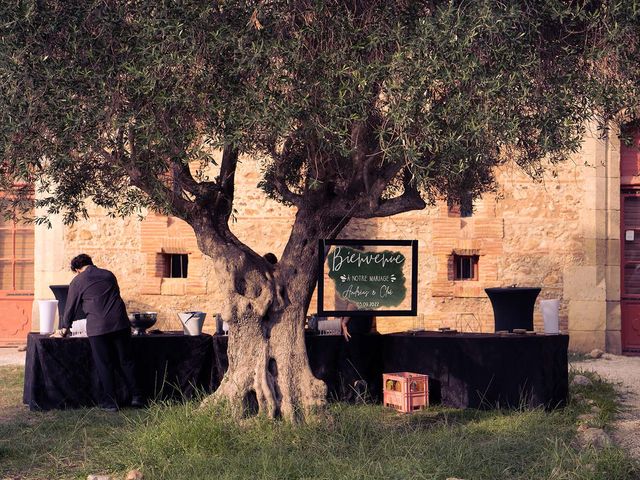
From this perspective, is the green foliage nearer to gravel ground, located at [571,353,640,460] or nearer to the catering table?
gravel ground, located at [571,353,640,460]

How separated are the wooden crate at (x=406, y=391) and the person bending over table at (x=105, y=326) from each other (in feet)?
7.05

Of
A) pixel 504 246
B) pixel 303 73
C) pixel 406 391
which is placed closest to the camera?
pixel 303 73

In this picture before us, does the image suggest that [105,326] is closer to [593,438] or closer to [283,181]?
[283,181]

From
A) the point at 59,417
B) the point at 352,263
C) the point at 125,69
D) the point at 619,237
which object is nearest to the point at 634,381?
the point at 619,237

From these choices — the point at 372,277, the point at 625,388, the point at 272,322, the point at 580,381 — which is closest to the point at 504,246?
the point at 625,388

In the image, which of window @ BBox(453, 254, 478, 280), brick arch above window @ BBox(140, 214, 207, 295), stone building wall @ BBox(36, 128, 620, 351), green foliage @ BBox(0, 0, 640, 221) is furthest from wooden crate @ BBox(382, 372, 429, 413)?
brick arch above window @ BBox(140, 214, 207, 295)

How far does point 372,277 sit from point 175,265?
21.3 feet

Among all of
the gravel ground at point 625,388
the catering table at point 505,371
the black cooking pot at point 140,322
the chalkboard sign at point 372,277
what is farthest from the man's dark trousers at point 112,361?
the gravel ground at point 625,388

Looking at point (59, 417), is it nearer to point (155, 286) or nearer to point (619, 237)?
point (155, 286)

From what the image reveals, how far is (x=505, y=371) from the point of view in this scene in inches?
338

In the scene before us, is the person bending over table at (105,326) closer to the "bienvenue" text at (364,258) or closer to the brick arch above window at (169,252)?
the "bienvenue" text at (364,258)

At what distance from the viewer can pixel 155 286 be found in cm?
1380

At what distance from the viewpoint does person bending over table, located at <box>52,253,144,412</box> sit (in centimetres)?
854

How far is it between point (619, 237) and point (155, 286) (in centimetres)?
642
